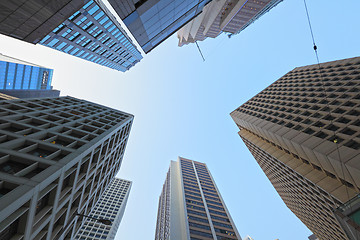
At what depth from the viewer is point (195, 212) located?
2445 inches

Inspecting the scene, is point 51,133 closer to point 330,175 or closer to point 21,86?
point 330,175

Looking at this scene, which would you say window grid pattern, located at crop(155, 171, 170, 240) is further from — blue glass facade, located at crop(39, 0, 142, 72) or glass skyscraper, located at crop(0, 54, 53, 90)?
glass skyscraper, located at crop(0, 54, 53, 90)

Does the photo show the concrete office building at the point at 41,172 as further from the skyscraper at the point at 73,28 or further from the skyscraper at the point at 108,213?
the skyscraper at the point at 108,213

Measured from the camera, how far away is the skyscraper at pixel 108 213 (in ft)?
226

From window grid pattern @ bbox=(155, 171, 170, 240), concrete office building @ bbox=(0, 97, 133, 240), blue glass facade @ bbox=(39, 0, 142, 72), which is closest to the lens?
concrete office building @ bbox=(0, 97, 133, 240)

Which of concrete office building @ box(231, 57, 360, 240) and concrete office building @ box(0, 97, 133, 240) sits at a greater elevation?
concrete office building @ box(0, 97, 133, 240)

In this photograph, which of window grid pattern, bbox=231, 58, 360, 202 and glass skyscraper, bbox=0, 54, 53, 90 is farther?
glass skyscraper, bbox=0, 54, 53, 90

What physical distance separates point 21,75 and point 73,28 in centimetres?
4533

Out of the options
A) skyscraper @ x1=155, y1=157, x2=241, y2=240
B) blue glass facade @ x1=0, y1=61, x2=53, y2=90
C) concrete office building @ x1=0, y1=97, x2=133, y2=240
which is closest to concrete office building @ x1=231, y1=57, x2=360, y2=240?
concrete office building @ x1=0, y1=97, x2=133, y2=240

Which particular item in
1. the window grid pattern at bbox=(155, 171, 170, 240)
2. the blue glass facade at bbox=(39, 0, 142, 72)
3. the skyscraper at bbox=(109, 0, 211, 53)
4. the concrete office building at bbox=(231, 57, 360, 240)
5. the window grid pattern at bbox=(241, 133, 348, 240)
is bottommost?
the window grid pattern at bbox=(155, 171, 170, 240)

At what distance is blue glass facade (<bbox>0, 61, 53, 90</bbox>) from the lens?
63031 millimetres

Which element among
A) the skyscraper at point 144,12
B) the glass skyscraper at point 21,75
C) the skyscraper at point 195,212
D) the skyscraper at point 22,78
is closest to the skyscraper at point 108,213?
the skyscraper at point 195,212

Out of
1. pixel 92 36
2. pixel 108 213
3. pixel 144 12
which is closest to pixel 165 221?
pixel 108 213

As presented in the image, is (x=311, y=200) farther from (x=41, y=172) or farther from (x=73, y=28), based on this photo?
(x=73, y=28)
